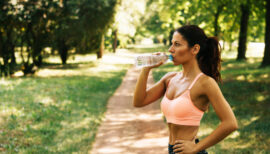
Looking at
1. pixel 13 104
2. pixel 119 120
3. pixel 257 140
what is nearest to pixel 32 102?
pixel 13 104

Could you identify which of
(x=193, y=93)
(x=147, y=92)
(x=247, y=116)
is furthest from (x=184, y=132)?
(x=247, y=116)

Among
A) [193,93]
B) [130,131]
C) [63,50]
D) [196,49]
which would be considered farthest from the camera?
[63,50]

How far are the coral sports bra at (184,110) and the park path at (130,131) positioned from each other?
4.03 metres

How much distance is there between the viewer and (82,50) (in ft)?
80.3

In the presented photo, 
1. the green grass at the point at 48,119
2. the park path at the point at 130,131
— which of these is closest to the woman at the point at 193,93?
the park path at the point at 130,131

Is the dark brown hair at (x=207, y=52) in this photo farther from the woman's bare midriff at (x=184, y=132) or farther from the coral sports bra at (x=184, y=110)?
the woman's bare midriff at (x=184, y=132)

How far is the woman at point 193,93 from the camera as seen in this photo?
2201mm

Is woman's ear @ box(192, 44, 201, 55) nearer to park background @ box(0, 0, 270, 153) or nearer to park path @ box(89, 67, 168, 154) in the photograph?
park background @ box(0, 0, 270, 153)

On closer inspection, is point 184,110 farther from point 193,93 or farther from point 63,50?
point 63,50

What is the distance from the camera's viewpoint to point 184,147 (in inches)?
91.7

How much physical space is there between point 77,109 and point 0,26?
366 inches

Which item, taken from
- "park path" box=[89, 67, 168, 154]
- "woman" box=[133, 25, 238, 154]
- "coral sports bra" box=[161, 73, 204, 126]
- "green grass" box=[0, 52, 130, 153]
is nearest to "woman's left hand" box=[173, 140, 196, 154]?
"woman" box=[133, 25, 238, 154]

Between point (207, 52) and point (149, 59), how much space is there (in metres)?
0.52

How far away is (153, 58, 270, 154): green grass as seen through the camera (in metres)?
6.16
